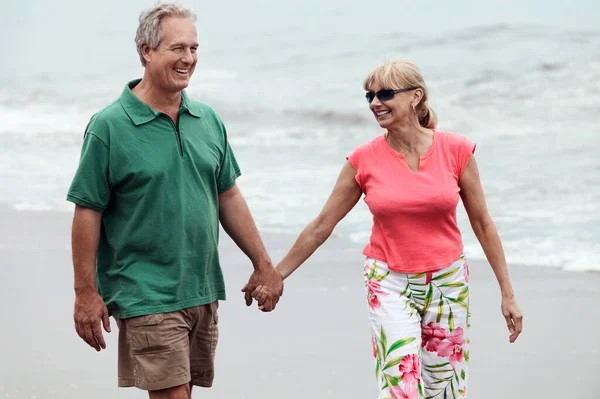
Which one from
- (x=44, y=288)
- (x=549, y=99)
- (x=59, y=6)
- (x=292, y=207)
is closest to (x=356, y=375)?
(x=44, y=288)

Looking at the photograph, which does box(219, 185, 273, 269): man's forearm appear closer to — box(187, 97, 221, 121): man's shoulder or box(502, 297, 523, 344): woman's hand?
box(187, 97, 221, 121): man's shoulder

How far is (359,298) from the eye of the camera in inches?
289

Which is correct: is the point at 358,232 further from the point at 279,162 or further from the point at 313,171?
the point at 279,162

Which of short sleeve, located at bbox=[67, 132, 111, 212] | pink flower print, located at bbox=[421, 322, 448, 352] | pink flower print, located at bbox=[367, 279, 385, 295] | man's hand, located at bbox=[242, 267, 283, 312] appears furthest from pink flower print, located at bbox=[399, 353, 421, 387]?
short sleeve, located at bbox=[67, 132, 111, 212]

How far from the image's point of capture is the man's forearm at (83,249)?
3.76 meters

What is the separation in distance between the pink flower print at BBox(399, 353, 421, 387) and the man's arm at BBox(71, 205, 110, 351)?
44.1 inches

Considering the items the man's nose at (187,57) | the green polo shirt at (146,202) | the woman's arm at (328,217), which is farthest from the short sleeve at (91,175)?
the woman's arm at (328,217)

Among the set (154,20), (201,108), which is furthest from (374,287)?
(154,20)

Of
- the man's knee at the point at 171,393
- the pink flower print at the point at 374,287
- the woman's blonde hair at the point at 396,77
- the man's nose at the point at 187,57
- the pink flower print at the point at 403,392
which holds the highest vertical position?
the man's nose at the point at 187,57

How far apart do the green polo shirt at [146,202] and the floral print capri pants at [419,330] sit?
0.71m

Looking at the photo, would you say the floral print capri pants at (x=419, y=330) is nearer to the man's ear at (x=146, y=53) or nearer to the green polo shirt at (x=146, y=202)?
the green polo shirt at (x=146, y=202)

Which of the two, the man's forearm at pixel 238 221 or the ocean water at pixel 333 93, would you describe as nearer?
the man's forearm at pixel 238 221

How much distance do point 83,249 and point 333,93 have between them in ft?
63.8

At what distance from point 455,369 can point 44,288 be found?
426 centimetres
